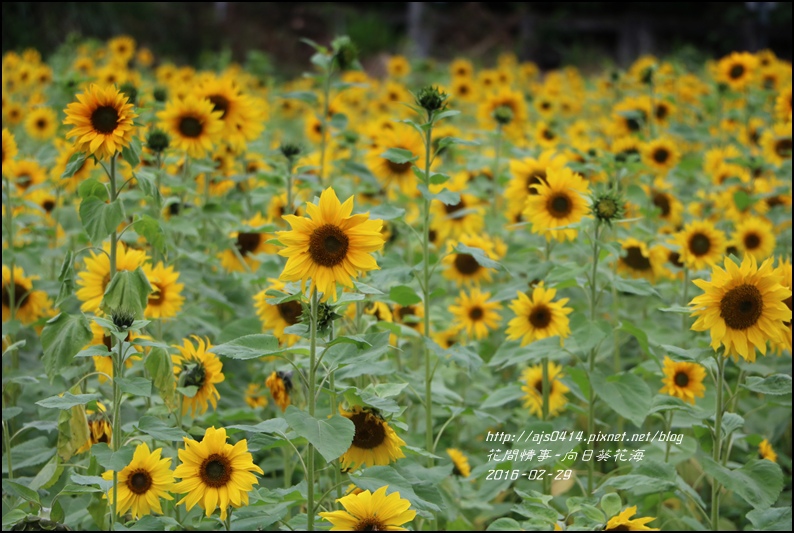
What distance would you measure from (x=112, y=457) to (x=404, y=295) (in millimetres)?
852

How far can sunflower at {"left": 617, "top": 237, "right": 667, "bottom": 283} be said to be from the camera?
9.93 feet

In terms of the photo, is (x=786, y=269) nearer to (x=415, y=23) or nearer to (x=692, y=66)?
(x=692, y=66)

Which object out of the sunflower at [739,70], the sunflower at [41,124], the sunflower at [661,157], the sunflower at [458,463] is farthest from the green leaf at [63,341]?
the sunflower at [739,70]

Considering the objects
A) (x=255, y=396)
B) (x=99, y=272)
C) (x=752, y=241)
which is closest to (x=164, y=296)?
(x=99, y=272)

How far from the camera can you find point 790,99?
12.8 feet

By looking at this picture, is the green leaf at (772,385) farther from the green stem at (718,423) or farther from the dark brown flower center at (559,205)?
the dark brown flower center at (559,205)

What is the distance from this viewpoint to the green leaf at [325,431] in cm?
159

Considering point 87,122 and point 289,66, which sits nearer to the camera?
point 87,122

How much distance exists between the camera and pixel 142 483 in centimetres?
181

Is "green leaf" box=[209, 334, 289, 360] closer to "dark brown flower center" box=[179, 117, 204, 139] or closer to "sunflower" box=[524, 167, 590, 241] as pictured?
"sunflower" box=[524, 167, 590, 241]

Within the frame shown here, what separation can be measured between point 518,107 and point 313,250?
285 cm

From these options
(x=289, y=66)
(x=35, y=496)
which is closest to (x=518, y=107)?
(x=35, y=496)

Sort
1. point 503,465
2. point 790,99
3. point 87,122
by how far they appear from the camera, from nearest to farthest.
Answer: point 87,122
point 503,465
point 790,99

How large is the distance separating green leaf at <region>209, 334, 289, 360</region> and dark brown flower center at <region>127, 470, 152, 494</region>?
1.14 feet
